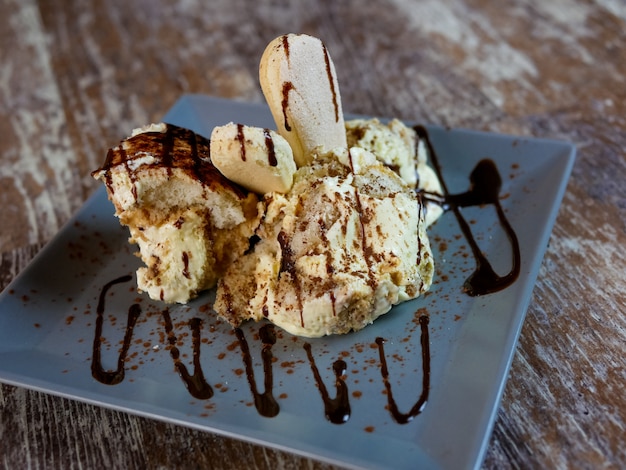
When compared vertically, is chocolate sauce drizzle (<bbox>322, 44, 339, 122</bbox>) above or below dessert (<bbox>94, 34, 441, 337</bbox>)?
above

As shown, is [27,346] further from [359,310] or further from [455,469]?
[455,469]

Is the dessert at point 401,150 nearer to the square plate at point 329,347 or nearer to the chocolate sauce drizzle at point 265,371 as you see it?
the square plate at point 329,347

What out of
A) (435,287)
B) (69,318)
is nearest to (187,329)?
(69,318)

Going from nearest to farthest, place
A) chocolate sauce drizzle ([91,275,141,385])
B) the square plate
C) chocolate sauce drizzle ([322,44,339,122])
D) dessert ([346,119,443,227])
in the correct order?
the square plate → chocolate sauce drizzle ([91,275,141,385]) → chocolate sauce drizzle ([322,44,339,122]) → dessert ([346,119,443,227])

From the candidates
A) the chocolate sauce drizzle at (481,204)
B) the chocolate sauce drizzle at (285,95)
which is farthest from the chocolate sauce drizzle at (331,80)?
the chocolate sauce drizzle at (481,204)

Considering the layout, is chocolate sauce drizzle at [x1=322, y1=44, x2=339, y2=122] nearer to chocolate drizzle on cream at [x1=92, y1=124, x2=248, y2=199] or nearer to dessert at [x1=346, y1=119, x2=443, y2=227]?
dessert at [x1=346, y1=119, x2=443, y2=227]

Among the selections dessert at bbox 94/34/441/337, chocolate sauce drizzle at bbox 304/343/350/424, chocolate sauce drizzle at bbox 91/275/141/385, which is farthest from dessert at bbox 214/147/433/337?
chocolate sauce drizzle at bbox 91/275/141/385

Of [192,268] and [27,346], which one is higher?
[192,268]
